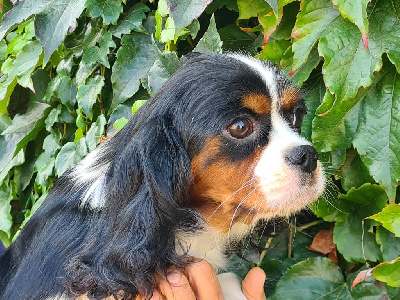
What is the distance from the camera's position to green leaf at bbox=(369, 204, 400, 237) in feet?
4.57

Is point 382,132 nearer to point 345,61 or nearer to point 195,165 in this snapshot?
point 345,61

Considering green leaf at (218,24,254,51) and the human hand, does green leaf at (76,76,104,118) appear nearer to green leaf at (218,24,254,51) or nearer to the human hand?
green leaf at (218,24,254,51)

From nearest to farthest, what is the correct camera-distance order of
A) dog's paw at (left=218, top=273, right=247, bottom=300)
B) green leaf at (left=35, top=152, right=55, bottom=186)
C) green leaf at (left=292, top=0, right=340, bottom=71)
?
1. green leaf at (left=292, top=0, right=340, bottom=71)
2. dog's paw at (left=218, top=273, right=247, bottom=300)
3. green leaf at (left=35, top=152, right=55, bottom=186)

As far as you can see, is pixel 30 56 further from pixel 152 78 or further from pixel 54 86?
pixel 152 78

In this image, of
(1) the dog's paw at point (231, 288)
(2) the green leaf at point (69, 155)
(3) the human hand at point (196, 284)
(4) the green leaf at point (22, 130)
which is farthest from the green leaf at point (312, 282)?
(4) the green leaf at point (22, 130)

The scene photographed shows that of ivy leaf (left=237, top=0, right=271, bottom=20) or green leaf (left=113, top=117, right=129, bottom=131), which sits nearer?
ivy leaf (left=237, top=0, right=271, bottom=20)

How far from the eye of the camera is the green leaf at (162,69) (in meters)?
1.81

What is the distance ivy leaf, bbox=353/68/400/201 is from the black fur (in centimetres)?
29

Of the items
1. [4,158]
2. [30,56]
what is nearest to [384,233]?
[30,56]

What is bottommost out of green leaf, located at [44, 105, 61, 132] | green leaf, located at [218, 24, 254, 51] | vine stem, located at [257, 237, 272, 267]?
vine stem, located at [257, 237, 272, 267]

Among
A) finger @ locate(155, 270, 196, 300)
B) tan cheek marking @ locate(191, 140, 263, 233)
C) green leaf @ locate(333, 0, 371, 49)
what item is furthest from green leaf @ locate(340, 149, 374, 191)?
finger @ locate(155, 270, 196, 300)

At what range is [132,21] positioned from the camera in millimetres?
2076

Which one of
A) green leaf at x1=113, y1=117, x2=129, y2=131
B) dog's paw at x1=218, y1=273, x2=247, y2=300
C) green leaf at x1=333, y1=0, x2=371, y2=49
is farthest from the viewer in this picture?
green leaf at x1=113, y1=117, x2=129, y2=131

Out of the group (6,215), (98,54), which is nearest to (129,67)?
(98,54)
